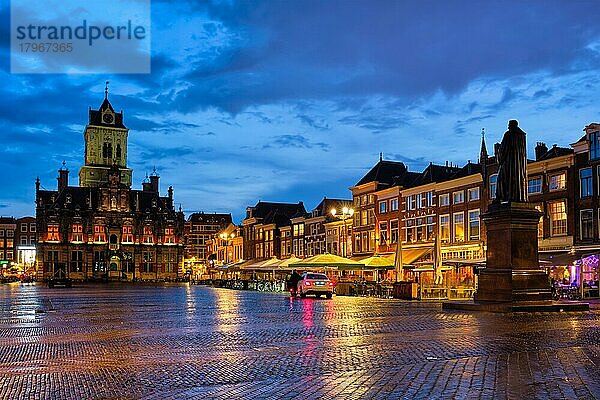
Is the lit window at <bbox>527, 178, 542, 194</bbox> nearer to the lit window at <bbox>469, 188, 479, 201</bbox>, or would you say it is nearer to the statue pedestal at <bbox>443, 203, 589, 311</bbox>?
the lit window at <bbox>469, 188, 479, 201</bbox>

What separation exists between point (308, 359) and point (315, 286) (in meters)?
28.0

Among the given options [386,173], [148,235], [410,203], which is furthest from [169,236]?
[410,203]

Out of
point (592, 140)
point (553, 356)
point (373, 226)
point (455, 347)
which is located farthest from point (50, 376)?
point (373, 226)

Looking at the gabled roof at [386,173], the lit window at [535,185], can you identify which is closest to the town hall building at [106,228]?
the gabled roof at [386,173]

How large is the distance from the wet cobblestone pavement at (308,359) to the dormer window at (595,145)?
26.7 meters

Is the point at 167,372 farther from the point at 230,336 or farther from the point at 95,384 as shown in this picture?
the point at 230,336

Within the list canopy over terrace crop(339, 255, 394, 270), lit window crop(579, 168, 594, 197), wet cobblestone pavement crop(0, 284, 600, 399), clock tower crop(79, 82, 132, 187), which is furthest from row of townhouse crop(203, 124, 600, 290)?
clock tower crop(79, 82, 132, 187)

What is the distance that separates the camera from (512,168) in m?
24.7

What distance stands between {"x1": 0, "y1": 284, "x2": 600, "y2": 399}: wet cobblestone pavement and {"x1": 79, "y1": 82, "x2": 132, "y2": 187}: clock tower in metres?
131

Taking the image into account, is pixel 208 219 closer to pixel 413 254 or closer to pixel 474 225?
pixel 413 254

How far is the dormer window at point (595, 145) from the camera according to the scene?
147 ft

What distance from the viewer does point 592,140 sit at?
45125 mm

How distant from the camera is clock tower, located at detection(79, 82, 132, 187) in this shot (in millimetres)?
147750

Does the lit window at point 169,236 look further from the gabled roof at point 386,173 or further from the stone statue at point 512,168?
the stone statue at point 512,168
